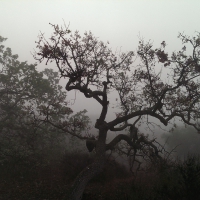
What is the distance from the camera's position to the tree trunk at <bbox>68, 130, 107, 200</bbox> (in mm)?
5428

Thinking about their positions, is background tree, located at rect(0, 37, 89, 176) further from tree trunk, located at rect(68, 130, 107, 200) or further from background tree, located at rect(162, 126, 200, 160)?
background tree, located at rect(162, 126, 200, 160)

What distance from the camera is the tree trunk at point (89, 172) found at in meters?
5.43

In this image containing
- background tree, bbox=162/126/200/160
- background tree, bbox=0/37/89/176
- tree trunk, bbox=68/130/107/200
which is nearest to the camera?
tree trunk, bbox=68/130/107/200

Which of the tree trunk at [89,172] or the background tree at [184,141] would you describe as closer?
the tree trunk at [89,172]

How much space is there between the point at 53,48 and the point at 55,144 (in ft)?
31.5

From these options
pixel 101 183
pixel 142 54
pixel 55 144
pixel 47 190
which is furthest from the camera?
pixel 55 144

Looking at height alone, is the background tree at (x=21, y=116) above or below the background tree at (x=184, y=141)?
below

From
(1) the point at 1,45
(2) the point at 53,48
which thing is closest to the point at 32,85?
(1) the point at 1,45

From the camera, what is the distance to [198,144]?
2248cm

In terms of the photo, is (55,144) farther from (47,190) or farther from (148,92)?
(148,92)

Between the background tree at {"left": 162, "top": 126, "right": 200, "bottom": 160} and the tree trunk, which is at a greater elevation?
the background tree at {"left": 162, "top": 126, "right": 200, "bottom": 160}

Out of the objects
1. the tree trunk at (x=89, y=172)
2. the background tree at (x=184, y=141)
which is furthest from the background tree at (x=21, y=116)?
the background tree at (x=184, y=141)

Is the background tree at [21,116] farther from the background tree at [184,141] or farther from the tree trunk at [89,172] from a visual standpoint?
the background tree at [184,141]

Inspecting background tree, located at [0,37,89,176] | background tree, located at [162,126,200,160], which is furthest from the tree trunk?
background tree, located at [162,126,200,160]
